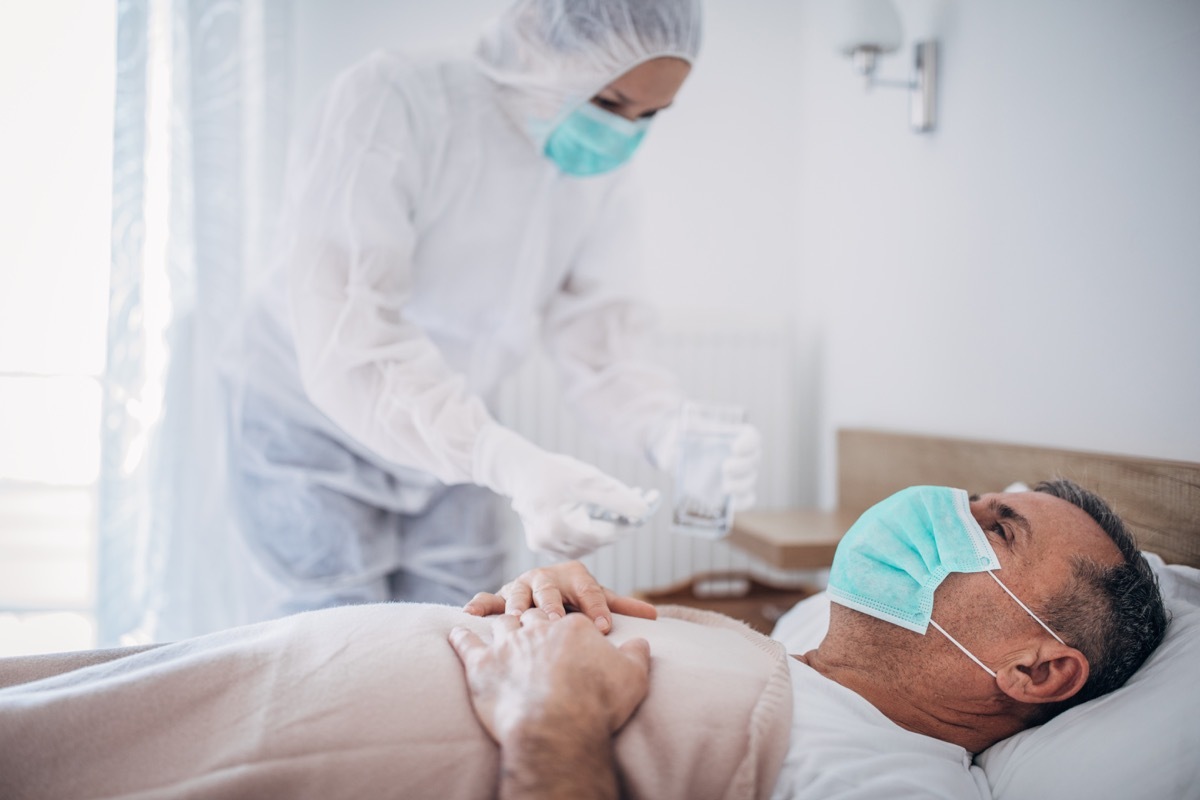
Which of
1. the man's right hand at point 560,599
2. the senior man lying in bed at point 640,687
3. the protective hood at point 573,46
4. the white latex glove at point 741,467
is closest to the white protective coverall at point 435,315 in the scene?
the protective hood at point 573,46

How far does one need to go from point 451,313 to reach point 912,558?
87 centimetres

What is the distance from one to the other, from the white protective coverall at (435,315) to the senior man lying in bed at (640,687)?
323mm

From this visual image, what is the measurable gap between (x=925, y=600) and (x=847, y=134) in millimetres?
1428

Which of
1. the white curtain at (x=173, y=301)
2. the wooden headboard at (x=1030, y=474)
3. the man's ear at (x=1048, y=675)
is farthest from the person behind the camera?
the white curtain at (x=173, y=301)

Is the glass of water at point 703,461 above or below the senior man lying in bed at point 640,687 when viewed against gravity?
above

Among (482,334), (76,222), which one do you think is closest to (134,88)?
(76,222)

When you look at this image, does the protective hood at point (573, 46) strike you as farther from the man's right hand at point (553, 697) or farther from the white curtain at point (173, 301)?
the man's right hand at point (553, 697)

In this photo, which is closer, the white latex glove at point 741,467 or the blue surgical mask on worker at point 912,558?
the blue surgical mask on worker at point 912,558

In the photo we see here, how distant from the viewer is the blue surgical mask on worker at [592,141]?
1302 mm

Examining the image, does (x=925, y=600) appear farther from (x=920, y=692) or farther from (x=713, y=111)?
(x=713, y=111)

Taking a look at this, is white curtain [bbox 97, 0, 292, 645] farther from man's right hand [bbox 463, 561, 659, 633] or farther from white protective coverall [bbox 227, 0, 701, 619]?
man's right hand [bbox 463, 561, 659, 633]

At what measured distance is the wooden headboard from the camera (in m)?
1.06

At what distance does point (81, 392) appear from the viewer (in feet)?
4.88

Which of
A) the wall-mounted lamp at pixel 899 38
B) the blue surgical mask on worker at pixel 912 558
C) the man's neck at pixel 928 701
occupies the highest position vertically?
the wall-mounted lamp at pixel 899 38
